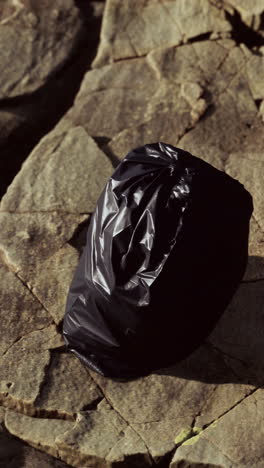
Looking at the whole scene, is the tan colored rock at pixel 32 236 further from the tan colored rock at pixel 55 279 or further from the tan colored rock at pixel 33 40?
the tan colored rock at pixel 33 40

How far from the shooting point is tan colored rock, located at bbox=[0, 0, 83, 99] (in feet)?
14.8

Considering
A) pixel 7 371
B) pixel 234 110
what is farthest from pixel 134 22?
pixel 7 371

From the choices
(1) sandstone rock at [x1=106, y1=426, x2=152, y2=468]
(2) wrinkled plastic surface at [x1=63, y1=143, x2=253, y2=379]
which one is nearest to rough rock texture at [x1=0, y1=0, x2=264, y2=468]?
(1) sandstone rock at [x1=106, y1=426, x2=152, y2=468]

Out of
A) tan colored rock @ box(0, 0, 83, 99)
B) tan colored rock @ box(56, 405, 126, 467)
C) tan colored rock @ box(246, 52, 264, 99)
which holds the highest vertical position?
tan colored rock @ box(0, 0, 83, 99)

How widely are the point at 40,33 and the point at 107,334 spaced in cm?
219

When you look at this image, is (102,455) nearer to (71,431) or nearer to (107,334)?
(71,431)

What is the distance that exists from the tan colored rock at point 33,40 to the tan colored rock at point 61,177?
503 mm

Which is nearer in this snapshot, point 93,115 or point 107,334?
point 107,334

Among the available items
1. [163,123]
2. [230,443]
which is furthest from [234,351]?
[163,123]

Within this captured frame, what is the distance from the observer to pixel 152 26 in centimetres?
470

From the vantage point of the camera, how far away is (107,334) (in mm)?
3098

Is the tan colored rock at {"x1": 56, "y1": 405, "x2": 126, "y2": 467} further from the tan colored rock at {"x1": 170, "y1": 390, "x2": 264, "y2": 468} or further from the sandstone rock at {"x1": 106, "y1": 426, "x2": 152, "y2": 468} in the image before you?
the tan colored rock at {"x1": 170, "y1": 390, "x2": 264, "y2": 468}

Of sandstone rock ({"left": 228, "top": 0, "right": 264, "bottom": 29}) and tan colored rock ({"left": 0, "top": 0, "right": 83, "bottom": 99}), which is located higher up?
tan colored rock ({"left": 0, "top": 0, "right": 83, "bottom": 99})

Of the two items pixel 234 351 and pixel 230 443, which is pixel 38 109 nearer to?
pixel 234 351
